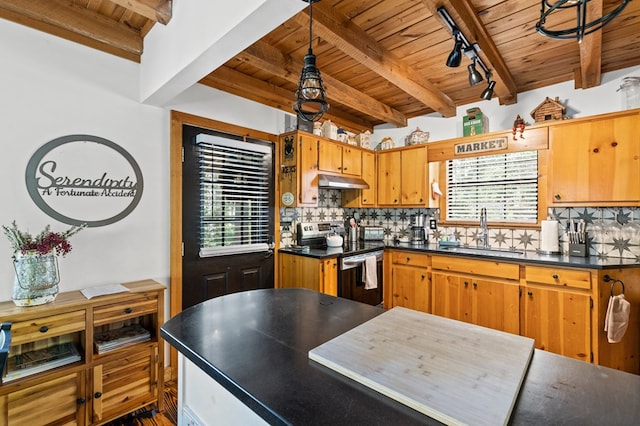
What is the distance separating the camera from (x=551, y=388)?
796 millimetres

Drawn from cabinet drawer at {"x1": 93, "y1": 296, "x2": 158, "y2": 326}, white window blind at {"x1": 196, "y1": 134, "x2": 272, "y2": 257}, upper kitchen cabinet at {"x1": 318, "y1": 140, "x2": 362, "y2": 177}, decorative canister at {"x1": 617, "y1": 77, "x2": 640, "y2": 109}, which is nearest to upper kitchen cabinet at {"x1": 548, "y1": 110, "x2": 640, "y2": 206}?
decorative canister at {"x1": 617, "y1": 77, "x2": 640, "y2": 109}

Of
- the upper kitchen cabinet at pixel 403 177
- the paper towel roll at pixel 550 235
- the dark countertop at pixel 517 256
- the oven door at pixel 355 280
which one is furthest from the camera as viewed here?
the upper kitchen cabinet at pixel 403 177

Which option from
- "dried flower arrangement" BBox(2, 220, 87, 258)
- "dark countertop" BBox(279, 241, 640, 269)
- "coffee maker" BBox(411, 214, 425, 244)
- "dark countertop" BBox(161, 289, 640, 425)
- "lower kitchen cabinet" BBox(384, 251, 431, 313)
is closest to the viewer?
"dark countertop" BBox(161, 289, 640, 425)

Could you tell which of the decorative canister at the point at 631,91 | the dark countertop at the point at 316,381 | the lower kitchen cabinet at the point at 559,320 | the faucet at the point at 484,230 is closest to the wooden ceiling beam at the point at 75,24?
the dark countertop at the point at 316,381

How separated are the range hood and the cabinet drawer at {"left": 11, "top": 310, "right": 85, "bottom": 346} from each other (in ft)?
7.52

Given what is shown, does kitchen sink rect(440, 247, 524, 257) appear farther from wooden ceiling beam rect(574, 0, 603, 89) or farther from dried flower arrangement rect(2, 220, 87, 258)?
dried flower arrangement rect(2, 220, 87, 258)

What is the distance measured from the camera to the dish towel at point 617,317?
216 cm

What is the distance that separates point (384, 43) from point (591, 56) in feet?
5.15

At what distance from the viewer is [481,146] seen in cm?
323

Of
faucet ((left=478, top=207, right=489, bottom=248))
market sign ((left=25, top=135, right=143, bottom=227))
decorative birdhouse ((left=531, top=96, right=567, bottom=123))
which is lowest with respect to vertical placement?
faucet ((left=478, top=207, right=489, bottom=248))

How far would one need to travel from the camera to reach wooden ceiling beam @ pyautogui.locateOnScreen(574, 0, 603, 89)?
1719 millimetres

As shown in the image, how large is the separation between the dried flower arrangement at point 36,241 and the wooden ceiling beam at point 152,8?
57.1 inches

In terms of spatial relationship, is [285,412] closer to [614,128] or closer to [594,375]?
[594,375]

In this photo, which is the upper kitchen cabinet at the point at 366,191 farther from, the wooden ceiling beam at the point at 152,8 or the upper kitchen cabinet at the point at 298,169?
the wooden ceiling beam at the point at 152,8
